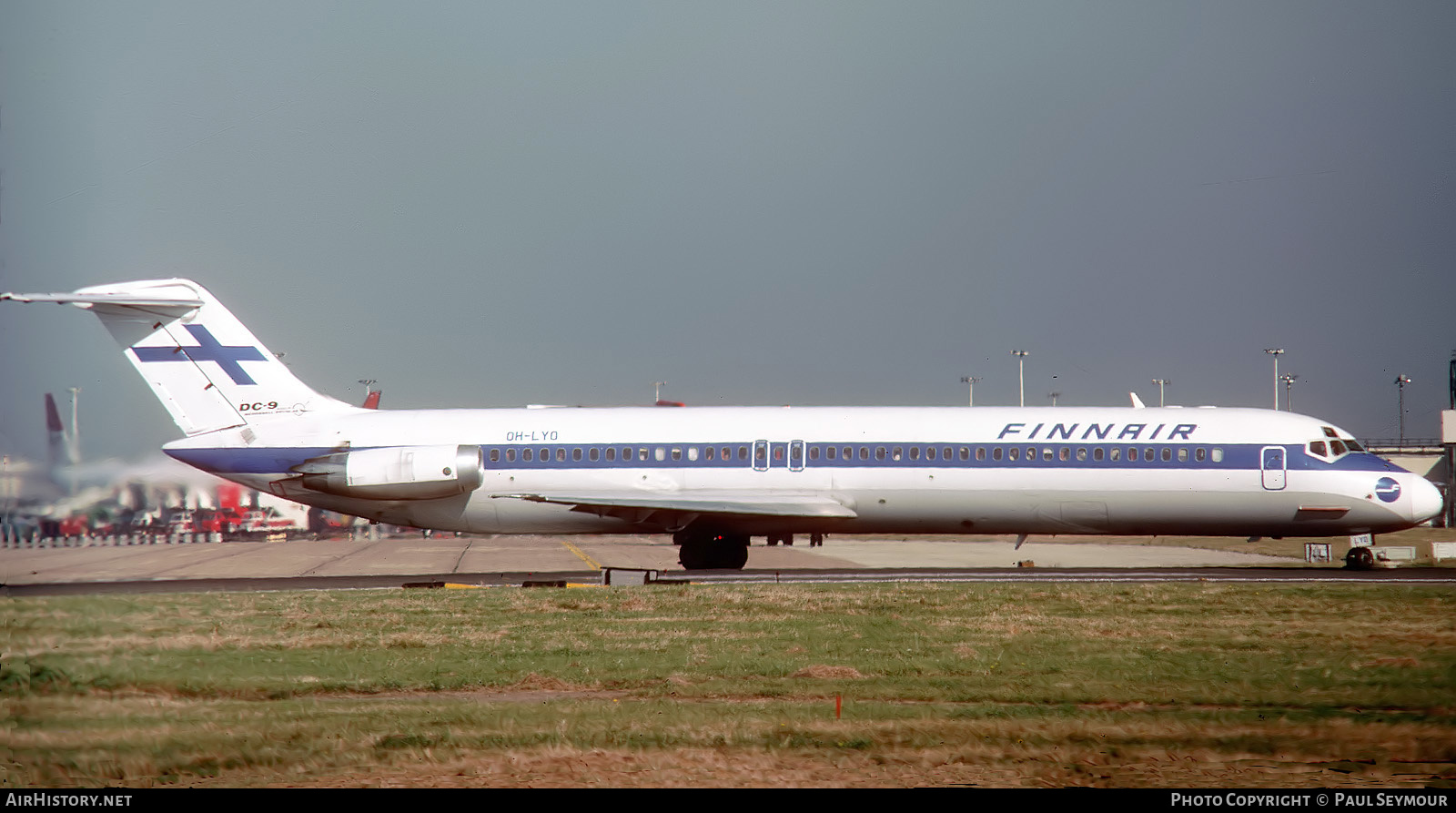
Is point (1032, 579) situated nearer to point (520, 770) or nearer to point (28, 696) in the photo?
point (520, 770)

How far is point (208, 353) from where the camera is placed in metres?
32.9

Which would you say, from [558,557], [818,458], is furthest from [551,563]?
[818,458]

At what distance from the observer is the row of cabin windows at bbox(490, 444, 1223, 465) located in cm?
3206

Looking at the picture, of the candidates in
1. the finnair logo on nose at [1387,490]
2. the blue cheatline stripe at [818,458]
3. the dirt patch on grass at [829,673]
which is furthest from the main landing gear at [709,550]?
the dirt patch on grass at [829,673]

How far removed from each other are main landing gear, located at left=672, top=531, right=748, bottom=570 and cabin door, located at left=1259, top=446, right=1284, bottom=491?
1306cm

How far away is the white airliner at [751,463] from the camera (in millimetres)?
31891

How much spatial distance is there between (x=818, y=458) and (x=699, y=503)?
3.27 meters

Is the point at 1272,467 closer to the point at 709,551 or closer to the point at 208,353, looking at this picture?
the point at 709,551

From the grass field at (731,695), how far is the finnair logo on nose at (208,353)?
1348 centimetres

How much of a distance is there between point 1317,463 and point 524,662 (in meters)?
23.5

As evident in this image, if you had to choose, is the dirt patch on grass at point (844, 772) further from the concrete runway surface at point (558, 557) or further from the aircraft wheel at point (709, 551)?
the aircraft wheel at point (709, 551)

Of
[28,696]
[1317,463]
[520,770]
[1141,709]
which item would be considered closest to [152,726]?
[28,696]

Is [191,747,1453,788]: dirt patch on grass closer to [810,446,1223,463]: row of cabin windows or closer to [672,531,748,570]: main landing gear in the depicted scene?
[810,446,1223,463]: row of cabin windows

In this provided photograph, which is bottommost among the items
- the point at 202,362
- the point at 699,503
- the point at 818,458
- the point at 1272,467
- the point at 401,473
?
the point at 699,503
